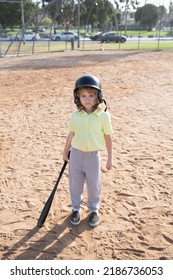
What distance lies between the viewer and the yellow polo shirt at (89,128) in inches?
97.0

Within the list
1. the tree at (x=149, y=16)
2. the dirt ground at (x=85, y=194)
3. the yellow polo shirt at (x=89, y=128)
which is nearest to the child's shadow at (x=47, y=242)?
the dirt ground at (x=85, y=194)

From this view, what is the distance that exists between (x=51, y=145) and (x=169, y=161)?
6.27 ft

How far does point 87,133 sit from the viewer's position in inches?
98.5

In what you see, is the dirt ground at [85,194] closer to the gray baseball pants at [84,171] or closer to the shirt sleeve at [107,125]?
the gray baseball pants at [84,171]

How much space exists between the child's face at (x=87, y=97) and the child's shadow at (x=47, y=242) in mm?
1259

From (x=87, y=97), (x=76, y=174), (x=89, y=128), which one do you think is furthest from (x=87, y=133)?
(x=76, y=174)

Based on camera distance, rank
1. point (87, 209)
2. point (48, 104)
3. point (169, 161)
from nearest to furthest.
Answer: point (87, 209), point (169, 161), point (48, 104)

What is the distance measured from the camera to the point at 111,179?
3.88 m

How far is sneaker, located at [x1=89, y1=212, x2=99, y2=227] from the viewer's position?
2928 millimetres

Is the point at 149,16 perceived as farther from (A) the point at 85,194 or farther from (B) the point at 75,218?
(B) the point at 75,218

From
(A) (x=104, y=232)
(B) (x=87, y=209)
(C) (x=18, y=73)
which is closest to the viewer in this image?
(A) (x=104, y=232)
